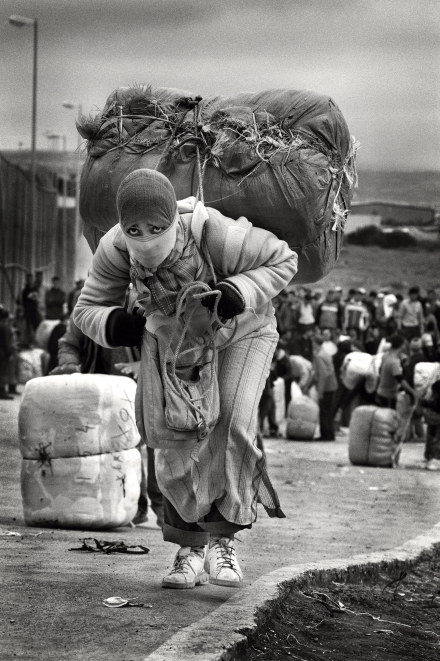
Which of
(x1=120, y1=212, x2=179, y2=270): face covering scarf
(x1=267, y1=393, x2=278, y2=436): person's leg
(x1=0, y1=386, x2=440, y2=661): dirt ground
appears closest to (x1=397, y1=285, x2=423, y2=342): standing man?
(x1=267, y1=393, x2=278, y2=436): person's leg

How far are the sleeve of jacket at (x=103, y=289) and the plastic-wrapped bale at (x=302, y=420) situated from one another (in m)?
13.5

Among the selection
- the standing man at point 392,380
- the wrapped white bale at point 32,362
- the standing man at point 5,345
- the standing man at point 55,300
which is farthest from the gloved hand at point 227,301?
the standing man at point 55,300

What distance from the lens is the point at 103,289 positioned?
4.54 m

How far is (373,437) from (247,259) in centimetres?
1056

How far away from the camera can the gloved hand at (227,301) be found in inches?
167

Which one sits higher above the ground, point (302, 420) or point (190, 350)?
point (190, 350)

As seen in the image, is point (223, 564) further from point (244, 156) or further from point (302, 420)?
point (302, 420)

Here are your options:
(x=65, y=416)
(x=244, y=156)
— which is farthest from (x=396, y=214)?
(x=244, y=156)

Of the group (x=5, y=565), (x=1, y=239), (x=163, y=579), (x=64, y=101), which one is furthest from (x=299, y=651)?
Answer: (x=1, y=239)

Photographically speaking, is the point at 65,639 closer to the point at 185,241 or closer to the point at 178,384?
the point at 178,384

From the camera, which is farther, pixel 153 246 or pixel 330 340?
pixel 330 340

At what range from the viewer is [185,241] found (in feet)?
14.2

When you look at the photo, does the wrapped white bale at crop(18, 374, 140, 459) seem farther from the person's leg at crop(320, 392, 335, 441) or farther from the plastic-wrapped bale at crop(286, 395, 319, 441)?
the person's leg at crop(320, 392, 335, 441)

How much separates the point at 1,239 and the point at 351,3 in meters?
3.94
